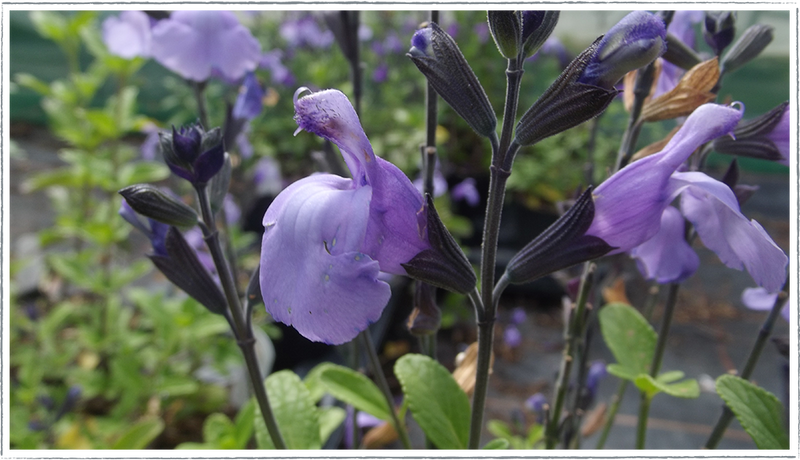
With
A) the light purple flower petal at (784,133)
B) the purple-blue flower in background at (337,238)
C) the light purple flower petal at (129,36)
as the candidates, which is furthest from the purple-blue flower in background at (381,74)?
the purple-blue flower in background at (337,238)

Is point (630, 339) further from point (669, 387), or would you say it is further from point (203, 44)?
point (203, 44)

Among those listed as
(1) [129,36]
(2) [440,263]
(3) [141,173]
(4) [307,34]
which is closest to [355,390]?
(2) [440,263]

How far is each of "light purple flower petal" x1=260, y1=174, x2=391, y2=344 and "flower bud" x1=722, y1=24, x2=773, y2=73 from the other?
1.70 feet

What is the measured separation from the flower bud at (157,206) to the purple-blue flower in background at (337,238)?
162 millimetres

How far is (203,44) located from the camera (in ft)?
2.65

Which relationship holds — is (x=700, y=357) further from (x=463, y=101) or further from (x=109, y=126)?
(x=109, y=126)

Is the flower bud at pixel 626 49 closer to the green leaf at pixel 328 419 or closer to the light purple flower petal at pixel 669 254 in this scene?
the light purple flower petal at pixel 669 254

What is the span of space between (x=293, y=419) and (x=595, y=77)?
19.5 inches

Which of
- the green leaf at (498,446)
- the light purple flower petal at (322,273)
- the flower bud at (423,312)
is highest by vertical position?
the light purple flower petal at (322,273)

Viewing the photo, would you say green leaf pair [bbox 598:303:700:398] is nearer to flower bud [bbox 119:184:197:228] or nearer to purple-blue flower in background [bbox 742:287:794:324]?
purple-blue flower in background [bbox 742:287:794:324]

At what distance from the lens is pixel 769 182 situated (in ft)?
10.5

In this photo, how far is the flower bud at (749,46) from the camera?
1.85 ft

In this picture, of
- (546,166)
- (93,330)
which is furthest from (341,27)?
(546,166)

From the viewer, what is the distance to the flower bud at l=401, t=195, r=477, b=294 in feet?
1.26
